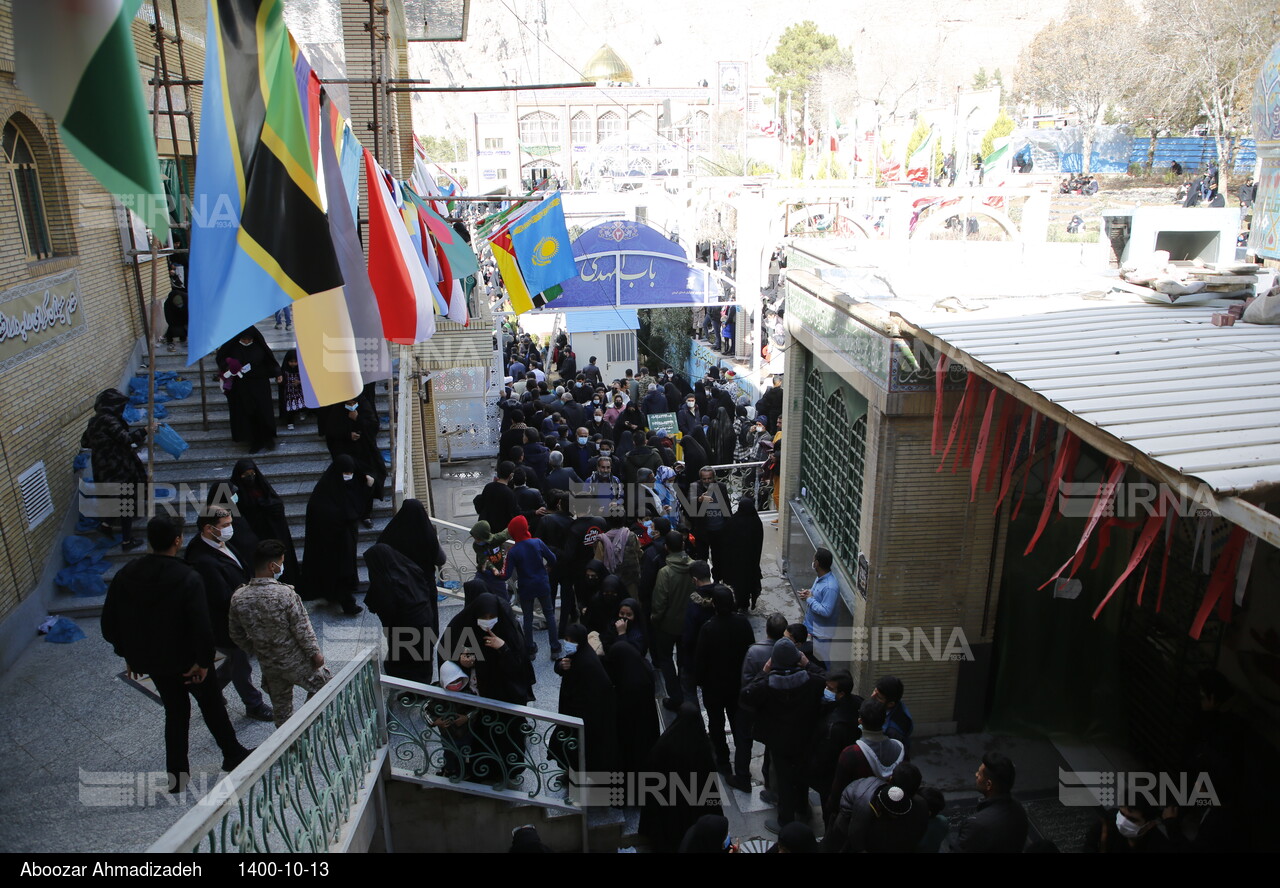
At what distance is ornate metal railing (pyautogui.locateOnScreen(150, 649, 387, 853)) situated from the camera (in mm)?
3377

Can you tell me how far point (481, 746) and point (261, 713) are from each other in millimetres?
1491

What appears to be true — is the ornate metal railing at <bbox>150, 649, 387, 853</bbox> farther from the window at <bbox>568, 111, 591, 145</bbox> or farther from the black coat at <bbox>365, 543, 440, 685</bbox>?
the window at <bbox>568, 111, 591, 145</bbox>

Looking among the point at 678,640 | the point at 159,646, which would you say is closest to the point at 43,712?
the point at 159,646

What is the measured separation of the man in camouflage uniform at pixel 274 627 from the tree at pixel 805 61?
262 feet

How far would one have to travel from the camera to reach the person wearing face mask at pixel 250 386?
9.11 meters

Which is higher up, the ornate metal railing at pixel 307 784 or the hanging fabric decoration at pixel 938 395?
the hanging fabric decoration at pixel 938 395

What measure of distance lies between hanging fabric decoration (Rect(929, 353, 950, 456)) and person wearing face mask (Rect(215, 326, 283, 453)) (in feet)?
21.7

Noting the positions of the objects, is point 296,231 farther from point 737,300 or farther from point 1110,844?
point 737,300

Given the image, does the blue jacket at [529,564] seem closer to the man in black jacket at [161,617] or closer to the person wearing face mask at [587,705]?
the person wearing face mask at [587,705]

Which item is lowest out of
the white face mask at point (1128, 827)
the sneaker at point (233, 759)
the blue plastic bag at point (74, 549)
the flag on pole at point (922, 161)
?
the sneaker at point (233, 759)

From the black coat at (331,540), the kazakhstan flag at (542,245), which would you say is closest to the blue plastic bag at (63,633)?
the black coat at (331,540)

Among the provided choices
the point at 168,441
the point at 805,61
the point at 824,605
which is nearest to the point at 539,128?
the point at 805,61

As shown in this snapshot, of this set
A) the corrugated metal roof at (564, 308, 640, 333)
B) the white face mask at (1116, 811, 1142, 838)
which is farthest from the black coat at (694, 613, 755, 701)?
the corrugated metal roof at (564, 308, 640, 333)

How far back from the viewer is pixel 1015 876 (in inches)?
151
